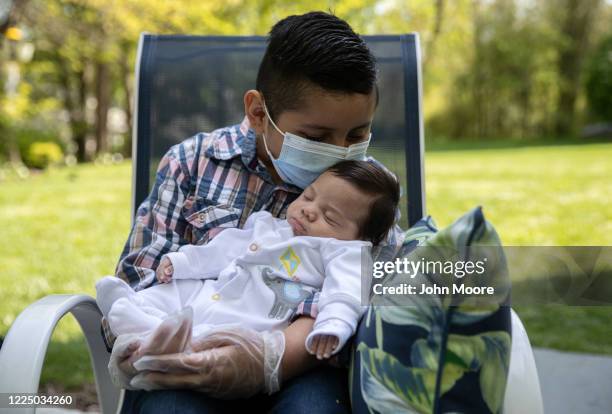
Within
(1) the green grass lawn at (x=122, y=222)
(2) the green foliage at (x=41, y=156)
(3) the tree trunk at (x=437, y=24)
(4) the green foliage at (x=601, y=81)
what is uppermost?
(3) the tree trunk at (x=437, y=24)

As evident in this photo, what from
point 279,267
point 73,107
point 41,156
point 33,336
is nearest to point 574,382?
point 279,267

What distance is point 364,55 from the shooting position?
176 cm

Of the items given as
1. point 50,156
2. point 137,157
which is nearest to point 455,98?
point 50,156

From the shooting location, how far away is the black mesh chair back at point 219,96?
2322 mm

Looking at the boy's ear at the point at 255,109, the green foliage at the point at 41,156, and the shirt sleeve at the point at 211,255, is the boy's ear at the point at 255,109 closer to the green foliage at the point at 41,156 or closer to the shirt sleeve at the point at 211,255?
the shirt sleeve at the point at 211,255

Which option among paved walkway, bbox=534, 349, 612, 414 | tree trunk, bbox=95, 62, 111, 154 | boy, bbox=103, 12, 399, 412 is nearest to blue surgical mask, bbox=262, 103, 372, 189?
boy, bbox=103, 12, 399, 412

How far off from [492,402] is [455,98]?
74.5 ft

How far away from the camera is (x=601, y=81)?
695 inches

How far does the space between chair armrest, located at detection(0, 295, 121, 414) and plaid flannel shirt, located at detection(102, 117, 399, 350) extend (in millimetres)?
153

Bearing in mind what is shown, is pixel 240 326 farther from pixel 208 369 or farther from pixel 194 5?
pixel 194 5

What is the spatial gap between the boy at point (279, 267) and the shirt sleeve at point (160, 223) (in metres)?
0.07

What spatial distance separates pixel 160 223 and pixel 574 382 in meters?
2.30

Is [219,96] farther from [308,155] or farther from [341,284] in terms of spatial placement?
[341,284]

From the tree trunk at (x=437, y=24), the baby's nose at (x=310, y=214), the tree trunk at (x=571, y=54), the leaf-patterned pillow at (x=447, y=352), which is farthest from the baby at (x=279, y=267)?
the tree trunk at (x=571, y=54)
